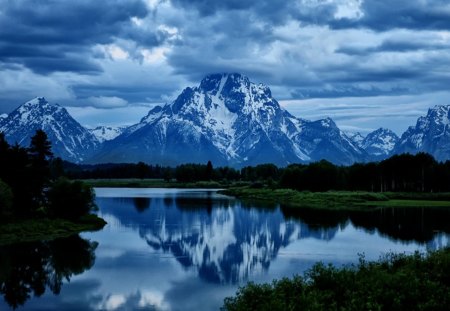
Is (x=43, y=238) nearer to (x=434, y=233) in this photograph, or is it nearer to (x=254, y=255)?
(x=254, y=255)

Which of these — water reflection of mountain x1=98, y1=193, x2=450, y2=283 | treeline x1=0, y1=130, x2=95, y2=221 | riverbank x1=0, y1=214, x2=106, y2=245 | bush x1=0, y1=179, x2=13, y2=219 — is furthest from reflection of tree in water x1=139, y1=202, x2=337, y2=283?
bush x1=0, y1=179, x2=13, y2=219

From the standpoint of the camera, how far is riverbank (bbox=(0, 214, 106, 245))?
78.7 m

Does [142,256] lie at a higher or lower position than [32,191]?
lower

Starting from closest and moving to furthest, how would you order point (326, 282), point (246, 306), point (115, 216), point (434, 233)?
point (246, 306)
point (326, 282)
point (434, 233)
point (115, 216)

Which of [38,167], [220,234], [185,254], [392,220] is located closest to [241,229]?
[220,234]

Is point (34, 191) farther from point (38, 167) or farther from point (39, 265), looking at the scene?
point (39, 265)

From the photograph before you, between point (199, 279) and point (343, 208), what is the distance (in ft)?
288

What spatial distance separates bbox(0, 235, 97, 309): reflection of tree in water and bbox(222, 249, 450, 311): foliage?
20821 mm

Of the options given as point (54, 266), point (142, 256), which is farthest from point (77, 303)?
point (142, 256)

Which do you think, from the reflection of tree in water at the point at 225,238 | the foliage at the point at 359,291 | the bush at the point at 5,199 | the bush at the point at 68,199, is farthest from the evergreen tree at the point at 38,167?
the foliage at the point at 359,291

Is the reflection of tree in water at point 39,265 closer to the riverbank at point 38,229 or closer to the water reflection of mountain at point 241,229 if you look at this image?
the riverbank at point 38,229

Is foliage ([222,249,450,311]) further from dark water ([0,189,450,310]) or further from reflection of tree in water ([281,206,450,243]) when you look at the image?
reflection of tree in water ([281,206,450,243])

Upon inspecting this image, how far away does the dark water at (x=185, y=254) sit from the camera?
1946 inches

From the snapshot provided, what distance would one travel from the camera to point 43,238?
265ft
